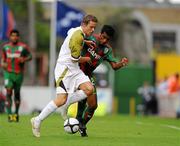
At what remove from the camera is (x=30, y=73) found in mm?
60594

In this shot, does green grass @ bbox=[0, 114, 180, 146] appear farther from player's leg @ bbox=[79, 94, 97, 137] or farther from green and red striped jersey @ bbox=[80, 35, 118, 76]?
green and red striped jersey @ bbox=[80, 35, 118, 76]

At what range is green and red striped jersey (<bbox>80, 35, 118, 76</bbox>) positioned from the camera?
16.7 meters

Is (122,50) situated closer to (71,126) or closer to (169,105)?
(169,105)

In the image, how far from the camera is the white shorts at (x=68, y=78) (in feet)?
52.2

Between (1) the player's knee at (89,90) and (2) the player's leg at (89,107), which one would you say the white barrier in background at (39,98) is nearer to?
(2) the player's leg at (89,107)

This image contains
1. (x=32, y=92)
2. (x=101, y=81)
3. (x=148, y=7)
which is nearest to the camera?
(x=32, y=92)

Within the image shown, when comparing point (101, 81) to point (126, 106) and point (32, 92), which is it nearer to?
point (126, 106)

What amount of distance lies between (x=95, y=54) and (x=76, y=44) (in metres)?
1.04

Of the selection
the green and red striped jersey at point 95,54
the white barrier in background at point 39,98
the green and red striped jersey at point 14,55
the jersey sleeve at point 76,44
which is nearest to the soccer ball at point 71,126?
the jersey sleeve at point 76,44

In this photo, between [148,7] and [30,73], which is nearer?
[30,73]

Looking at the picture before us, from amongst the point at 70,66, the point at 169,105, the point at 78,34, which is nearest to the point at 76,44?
the point at 78,34

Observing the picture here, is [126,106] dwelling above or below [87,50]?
below

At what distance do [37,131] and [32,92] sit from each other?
25.7 metres

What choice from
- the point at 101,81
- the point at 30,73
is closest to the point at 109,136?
the point at 101,81
